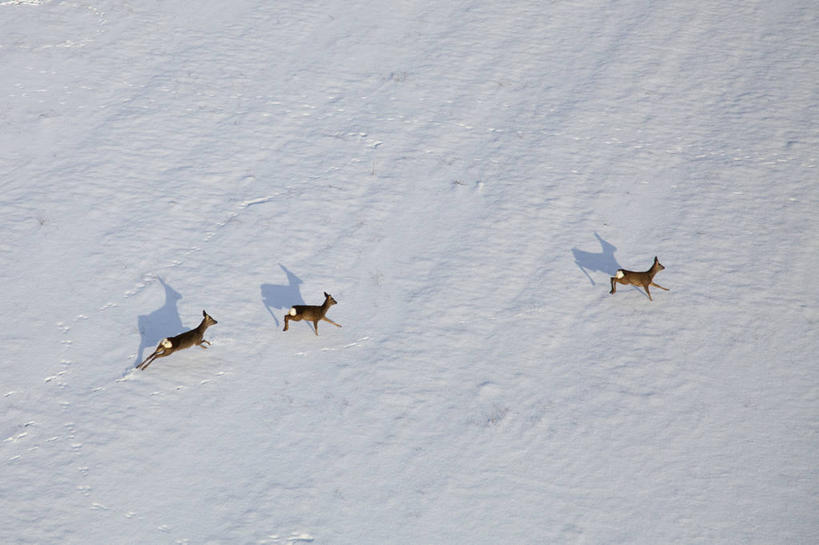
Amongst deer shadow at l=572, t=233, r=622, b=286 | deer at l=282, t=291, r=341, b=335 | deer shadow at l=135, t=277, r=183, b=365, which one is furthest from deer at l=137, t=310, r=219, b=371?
deer shadow at l=572, t=233, r=622, b=286

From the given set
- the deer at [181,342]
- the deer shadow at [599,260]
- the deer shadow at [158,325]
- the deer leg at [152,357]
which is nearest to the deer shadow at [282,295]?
the deer at [181,342]

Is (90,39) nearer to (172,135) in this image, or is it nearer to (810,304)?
(172,135)

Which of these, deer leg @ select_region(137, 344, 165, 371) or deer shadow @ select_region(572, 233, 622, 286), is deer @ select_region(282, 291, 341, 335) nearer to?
deer leg @ select_region(137, 344, 165, 371)

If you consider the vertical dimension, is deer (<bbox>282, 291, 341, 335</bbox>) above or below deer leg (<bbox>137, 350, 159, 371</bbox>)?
below

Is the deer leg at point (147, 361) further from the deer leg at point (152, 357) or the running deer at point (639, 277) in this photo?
the running deer at point (639, 277)

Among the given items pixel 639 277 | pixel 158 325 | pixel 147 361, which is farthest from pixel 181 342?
pixel 639 277

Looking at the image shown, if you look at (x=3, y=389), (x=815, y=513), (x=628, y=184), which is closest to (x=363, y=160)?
(x=628, y=184)

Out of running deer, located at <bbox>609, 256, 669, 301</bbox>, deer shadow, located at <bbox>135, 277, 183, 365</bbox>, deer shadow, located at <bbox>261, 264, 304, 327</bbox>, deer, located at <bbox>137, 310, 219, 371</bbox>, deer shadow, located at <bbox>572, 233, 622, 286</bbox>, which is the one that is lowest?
deer shadow, located at <bbox>572, 233, 622, 286</bbox>
